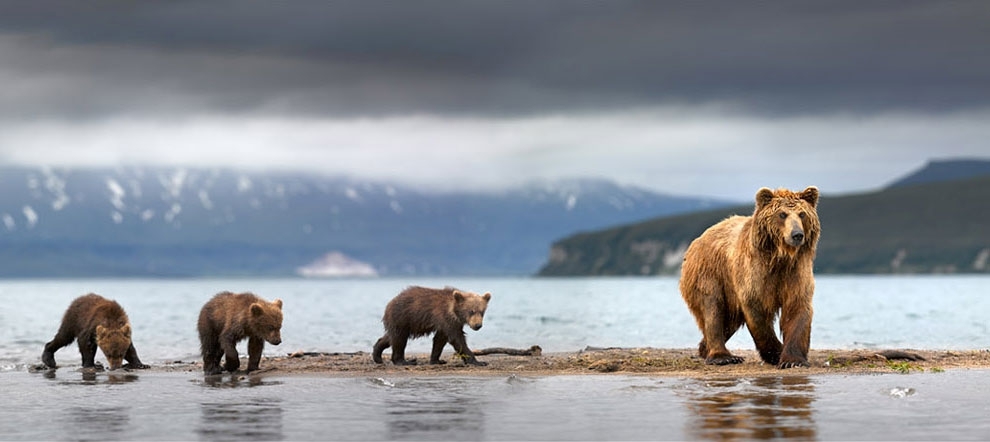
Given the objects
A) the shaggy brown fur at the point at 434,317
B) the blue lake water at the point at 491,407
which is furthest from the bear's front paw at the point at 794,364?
the shaggy brown fur at the point at 434,317

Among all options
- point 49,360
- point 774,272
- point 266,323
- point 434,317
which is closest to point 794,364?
point 774,272

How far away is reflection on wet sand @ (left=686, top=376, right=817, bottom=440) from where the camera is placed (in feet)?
44.9

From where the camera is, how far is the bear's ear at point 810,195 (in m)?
20.6

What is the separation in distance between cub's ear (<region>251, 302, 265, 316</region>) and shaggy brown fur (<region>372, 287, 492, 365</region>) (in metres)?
2.85

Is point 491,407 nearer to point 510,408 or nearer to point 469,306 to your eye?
point 510,408

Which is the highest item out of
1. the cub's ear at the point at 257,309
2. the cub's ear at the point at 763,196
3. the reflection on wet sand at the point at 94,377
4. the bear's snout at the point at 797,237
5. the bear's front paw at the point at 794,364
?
the cub's ear at the point at 763,196

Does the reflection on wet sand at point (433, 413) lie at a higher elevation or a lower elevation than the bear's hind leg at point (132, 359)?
lower

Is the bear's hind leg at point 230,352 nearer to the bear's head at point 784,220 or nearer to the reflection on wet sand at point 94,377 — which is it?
the reflection on wet sand at point 94,377

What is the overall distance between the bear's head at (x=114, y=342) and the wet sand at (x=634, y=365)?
2.64ft

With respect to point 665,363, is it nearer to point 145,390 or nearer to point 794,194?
point 794,194

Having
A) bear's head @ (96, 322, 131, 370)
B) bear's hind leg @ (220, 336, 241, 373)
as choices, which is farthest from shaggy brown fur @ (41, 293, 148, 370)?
bear's hind leg @ (220, 336, 241, 373)

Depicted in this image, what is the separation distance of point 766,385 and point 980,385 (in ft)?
9.72

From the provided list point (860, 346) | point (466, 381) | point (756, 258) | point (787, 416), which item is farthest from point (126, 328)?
point (860, 346)

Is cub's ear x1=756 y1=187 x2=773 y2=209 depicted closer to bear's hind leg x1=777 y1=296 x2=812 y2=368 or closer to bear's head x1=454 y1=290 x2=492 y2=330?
bear's hind leg x1=777 y1=296 x2=812 y2=368
